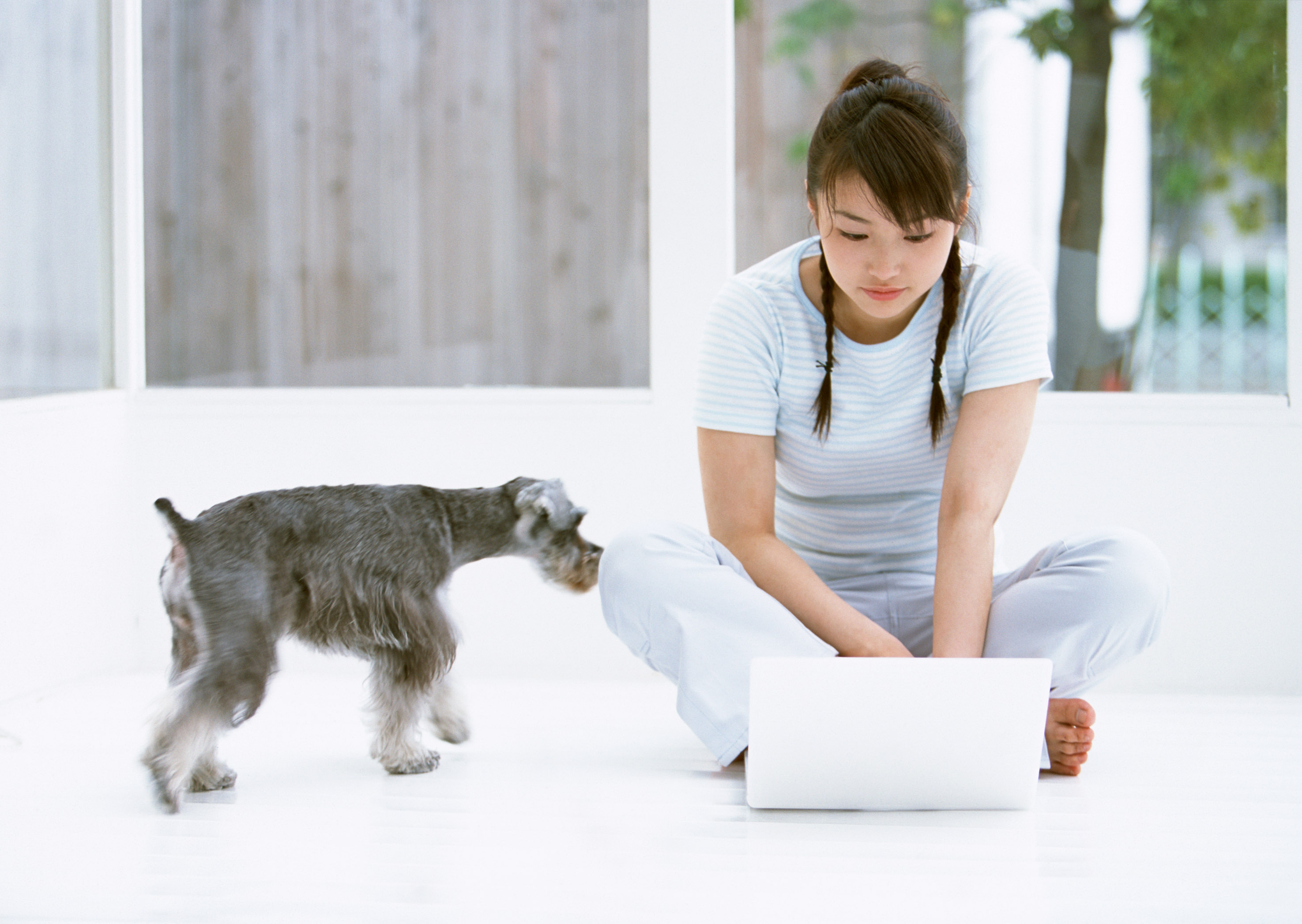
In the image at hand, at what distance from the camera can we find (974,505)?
1615mm

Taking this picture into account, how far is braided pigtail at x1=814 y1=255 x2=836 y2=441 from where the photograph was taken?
5.57ft

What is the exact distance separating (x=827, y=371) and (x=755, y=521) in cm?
23

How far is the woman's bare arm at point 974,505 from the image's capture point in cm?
159

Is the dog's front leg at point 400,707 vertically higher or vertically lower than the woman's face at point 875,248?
lower

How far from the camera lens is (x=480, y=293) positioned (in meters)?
2.61

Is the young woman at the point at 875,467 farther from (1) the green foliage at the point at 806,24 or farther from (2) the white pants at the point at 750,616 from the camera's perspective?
(1) the green foliage at the point at 806,24

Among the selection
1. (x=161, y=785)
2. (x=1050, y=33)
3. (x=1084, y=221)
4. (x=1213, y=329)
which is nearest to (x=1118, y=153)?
(x=1084, y=221)

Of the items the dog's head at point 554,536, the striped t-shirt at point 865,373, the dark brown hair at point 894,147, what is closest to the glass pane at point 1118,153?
the striped t-shirt at point 865,373

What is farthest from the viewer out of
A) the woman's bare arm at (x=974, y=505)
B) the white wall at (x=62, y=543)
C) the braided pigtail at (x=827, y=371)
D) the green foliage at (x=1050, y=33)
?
the green foliage at (x=1050, y=33)

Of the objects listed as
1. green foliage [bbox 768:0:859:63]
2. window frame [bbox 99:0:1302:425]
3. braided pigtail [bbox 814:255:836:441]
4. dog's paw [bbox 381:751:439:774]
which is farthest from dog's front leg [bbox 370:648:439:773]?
green foliage [bbox 768:0:859:63]

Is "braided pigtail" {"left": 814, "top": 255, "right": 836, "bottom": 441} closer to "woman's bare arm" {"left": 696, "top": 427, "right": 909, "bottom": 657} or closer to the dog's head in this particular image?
"woman's bare arm" {"left": 696, "top": 427, "right": 909, "bottom": 657}

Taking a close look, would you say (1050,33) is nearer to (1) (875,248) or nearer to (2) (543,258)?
(2) (543,258)

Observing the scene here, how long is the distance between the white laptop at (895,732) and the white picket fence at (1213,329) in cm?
123

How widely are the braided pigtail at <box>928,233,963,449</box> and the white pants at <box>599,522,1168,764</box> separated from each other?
25cm
